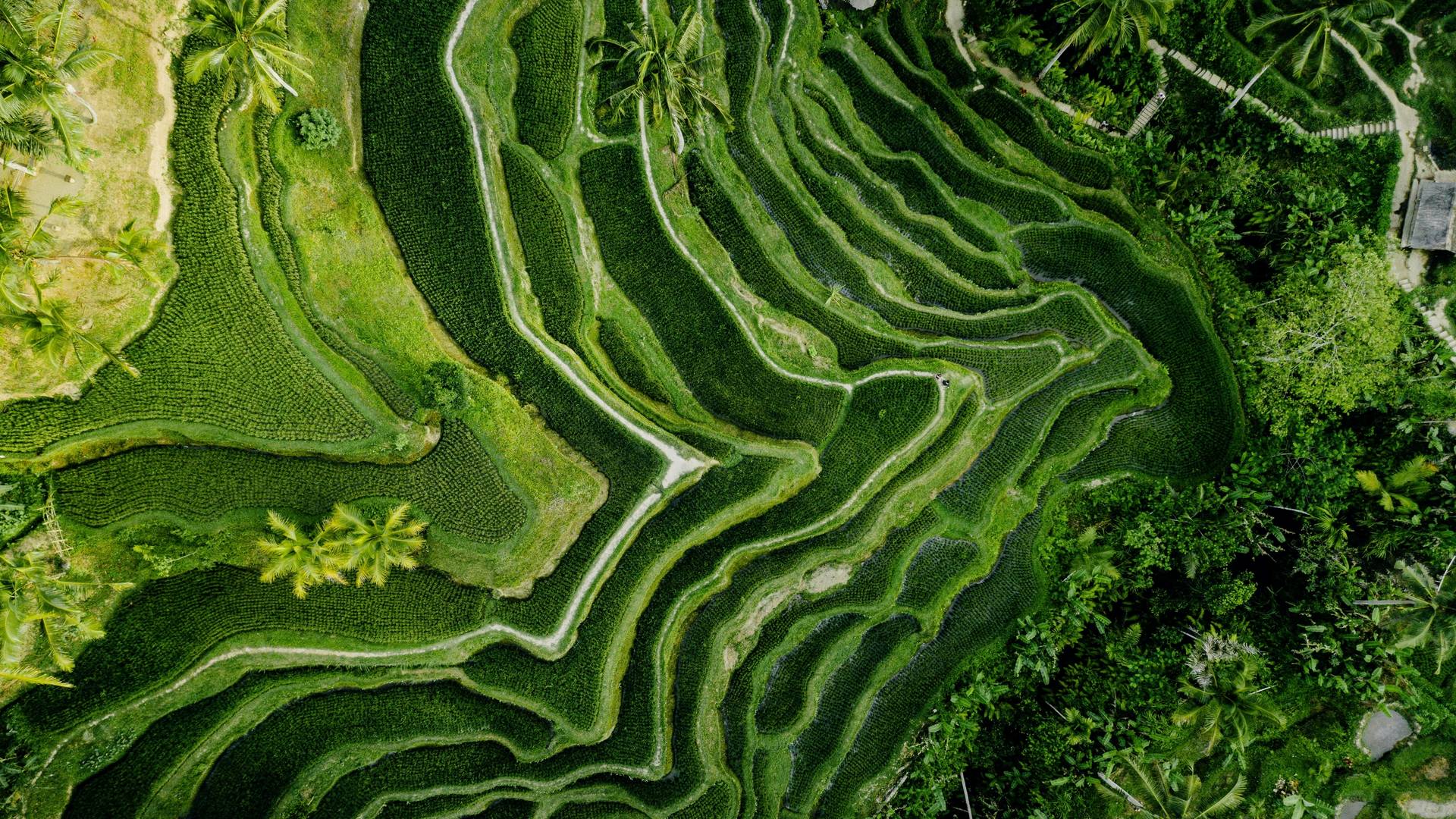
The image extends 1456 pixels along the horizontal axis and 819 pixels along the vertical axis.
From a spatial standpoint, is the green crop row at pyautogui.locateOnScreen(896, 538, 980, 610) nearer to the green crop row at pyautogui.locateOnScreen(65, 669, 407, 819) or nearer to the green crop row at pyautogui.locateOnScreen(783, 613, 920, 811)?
the green crop row at pyautogui.locateOnScreen(783, 613, 920, 811)

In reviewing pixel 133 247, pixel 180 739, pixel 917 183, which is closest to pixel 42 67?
pixel 133 247

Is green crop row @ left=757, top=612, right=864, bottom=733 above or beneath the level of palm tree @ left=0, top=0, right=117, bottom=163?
beneath

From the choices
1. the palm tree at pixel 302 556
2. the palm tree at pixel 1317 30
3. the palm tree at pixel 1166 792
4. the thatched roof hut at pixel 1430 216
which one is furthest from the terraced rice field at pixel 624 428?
the thatched roof hut at pixel 1430 216

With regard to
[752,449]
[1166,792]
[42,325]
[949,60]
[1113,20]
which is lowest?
[1166,792]

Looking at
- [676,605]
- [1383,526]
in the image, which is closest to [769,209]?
[676,605]

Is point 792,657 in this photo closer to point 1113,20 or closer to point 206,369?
point 206,369

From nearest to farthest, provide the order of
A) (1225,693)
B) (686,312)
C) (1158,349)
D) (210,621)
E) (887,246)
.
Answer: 1. (210,621)
2. (1225,693)
3. (686,312)
4. (887,246)
5. (1158,349)

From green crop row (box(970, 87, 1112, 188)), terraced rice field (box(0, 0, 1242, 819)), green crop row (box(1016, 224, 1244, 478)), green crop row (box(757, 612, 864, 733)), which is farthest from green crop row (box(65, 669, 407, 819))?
green crop row (box(970, 87, 1112, 188))
